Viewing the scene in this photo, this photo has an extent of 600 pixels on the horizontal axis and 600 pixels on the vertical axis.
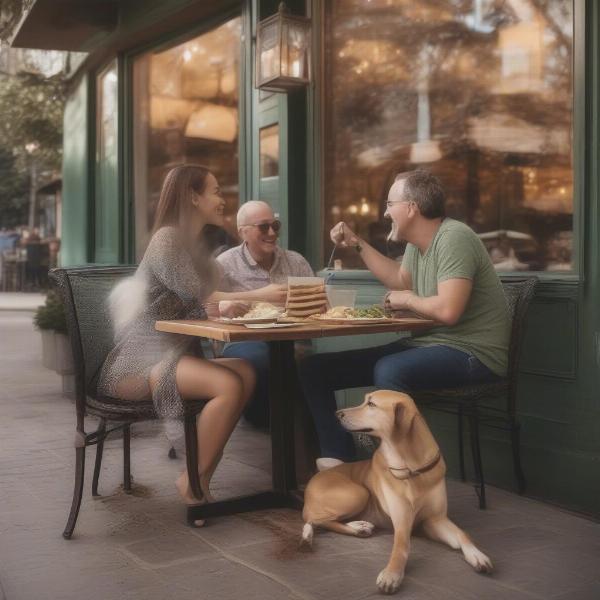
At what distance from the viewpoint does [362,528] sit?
12.1ft

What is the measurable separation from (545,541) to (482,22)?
122 inches

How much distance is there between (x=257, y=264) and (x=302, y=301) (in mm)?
1362

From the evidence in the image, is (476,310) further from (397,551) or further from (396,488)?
(397,551)

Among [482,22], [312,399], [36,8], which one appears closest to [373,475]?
[312,399]

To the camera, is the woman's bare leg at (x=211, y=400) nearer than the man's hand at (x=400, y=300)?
Yes

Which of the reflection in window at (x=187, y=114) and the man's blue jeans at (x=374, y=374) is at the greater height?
the reflection in window at (x=187, y=114)

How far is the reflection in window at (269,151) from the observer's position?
250 inches

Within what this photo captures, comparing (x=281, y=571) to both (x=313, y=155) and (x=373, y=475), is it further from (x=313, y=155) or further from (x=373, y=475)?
(x=313, y=155)

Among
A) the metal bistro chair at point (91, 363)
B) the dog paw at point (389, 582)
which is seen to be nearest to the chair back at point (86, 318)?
the metal bistro chair at point (91, 363)

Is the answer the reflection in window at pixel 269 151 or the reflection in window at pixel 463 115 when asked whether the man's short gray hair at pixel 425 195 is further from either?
the reflection in window at pixel 269 151

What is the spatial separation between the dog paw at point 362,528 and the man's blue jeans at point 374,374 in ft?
1.46

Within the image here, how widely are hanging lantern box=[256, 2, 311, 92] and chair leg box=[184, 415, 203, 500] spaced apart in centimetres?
A: 276

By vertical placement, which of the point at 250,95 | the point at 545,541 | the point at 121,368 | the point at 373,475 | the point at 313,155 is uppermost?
the point at 250,95

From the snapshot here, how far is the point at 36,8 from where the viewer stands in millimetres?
8516
